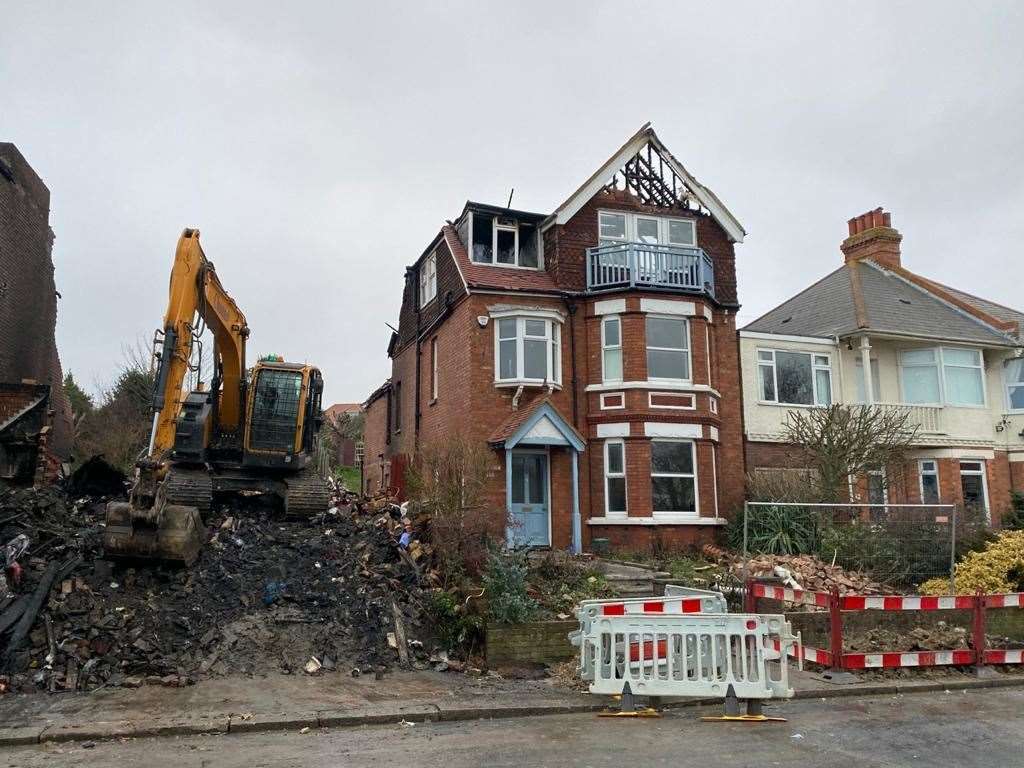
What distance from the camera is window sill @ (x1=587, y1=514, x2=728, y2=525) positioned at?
61.9 ft

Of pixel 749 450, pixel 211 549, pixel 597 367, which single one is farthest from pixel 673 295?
pixel 211 549

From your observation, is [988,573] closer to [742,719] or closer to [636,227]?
[742,719]

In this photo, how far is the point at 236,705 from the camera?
9.28 metres

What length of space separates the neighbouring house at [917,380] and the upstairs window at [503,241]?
618cm

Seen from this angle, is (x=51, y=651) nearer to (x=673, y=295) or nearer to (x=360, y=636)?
(x=360, y=636)

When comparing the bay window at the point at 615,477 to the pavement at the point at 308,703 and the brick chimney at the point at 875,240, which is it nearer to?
the pavement at the point at 308,703

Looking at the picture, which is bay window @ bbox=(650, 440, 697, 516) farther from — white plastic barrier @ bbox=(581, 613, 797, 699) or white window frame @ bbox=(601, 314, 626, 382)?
white plastic barrier @ bbox=(581, 613, 797, 699)

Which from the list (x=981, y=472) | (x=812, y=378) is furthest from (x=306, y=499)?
(x=981, y=472)

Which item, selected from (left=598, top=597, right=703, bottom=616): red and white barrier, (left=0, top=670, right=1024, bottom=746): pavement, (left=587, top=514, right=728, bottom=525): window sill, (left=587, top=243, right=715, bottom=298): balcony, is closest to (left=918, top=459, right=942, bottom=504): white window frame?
(left=587, top=514, right=728, bottom=525): window sill

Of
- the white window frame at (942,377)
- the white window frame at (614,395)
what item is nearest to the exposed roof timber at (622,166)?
the white window frame at (614,395)

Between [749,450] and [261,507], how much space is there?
12.2 metres

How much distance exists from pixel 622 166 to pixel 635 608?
1416 cm

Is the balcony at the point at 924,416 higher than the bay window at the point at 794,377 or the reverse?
the reverse

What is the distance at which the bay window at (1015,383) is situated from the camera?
82.0 ft
